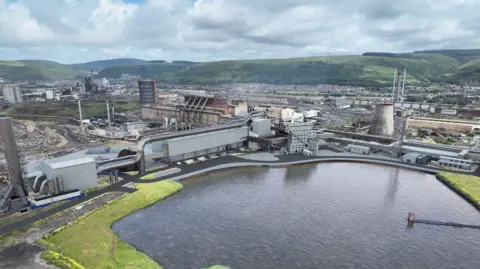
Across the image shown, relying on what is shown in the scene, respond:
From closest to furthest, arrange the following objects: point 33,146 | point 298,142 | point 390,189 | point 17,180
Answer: point 17,180
point 390,189
point 298,142
point 33,146

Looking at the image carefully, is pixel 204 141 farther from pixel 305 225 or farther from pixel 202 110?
pixel 202 110

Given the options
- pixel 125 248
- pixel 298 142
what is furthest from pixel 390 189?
pixel 125 248

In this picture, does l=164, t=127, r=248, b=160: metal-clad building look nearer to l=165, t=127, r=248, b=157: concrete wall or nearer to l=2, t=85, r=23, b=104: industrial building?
l=165, t=127, r=248, b=157: concrete wall

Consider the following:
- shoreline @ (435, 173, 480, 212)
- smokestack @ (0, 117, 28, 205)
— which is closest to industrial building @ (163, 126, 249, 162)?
smokestack @ (0, 117, 28, 205)

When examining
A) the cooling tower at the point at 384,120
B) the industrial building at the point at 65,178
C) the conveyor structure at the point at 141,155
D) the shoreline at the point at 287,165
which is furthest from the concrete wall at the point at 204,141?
the cooling tower at the point at 384,120

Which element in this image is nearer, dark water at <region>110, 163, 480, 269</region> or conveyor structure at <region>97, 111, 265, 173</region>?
dark water at <region>110, 163, 480, 269</region>

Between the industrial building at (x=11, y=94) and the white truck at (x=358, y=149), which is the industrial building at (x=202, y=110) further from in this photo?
the industrial building at (x=11, y=94)

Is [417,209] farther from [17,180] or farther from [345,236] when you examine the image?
[17,180]
